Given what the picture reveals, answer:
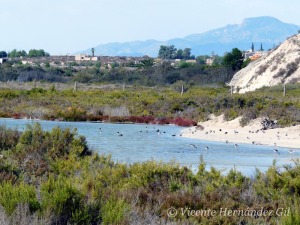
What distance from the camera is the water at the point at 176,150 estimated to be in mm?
20172

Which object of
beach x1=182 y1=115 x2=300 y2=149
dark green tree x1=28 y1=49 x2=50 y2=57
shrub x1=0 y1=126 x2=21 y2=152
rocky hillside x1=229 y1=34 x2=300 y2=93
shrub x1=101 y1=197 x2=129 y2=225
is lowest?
beach x1=182 y1=115 x2=300 y2=149

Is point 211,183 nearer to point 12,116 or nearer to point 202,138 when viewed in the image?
point 202,138

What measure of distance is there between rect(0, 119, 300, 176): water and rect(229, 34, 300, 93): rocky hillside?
112 feet

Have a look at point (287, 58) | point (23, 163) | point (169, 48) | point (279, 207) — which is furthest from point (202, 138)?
point (169, 48)

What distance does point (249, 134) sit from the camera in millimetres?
30938

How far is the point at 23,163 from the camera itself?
Result: 46.5 ft

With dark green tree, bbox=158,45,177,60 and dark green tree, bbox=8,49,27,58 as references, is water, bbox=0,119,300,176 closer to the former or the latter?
dark green tree, bbox=8,49,27,58

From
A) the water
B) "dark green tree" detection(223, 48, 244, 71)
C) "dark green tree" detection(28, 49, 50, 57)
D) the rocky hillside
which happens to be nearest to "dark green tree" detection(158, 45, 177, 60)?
"dark green tree" detection(28, 49, 50, 57)

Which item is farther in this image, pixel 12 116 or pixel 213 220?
pixel 12 116

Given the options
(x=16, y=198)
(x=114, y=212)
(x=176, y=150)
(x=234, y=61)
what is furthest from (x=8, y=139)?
(x=234, y=61)

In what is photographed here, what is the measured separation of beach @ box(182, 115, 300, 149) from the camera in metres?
28.2

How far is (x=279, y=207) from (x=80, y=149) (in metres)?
6.20

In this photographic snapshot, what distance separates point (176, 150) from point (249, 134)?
311 inches

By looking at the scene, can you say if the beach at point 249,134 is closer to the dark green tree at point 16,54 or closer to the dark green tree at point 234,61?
the dark green tree at point 234,61
